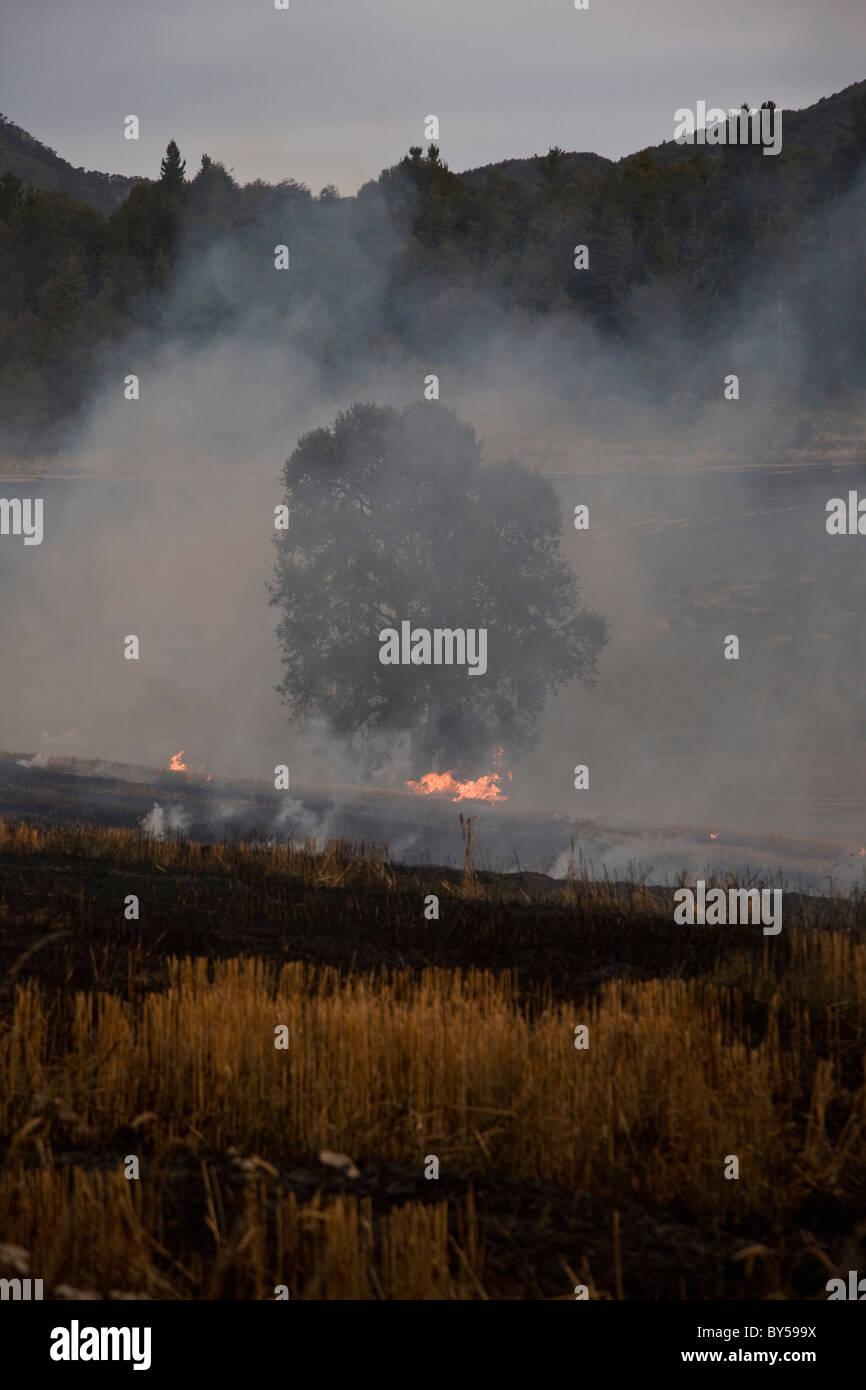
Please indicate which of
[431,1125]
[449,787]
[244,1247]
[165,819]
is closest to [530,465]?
[449,787]

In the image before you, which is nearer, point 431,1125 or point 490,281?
point 431,1125

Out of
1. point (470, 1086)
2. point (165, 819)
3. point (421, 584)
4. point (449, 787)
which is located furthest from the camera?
point (421, 584)

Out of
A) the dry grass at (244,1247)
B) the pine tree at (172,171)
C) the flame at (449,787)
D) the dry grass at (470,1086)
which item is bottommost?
the dry grass at (244,1247)

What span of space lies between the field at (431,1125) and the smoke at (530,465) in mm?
48596

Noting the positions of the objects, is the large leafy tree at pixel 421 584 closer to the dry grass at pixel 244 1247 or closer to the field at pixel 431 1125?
the field at pixel 431 1125

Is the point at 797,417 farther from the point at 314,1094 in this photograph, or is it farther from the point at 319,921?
the point at 314,1094

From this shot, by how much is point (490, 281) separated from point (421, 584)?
164 feet

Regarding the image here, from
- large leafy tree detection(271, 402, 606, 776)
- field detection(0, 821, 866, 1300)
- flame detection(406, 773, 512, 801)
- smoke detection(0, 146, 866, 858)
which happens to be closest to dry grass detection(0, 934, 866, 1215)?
field detection(0, 821, 866, 1300)

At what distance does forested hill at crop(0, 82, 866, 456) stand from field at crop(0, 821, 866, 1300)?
75.3 m

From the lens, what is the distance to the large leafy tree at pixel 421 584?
4041cm

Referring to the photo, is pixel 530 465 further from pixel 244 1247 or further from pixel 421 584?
pixel 244 1247

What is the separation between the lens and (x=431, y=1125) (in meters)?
9.05

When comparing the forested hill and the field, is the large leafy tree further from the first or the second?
the forested hill

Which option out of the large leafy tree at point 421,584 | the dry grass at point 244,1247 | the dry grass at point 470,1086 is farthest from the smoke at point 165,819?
the dry grass at point 244,1247
